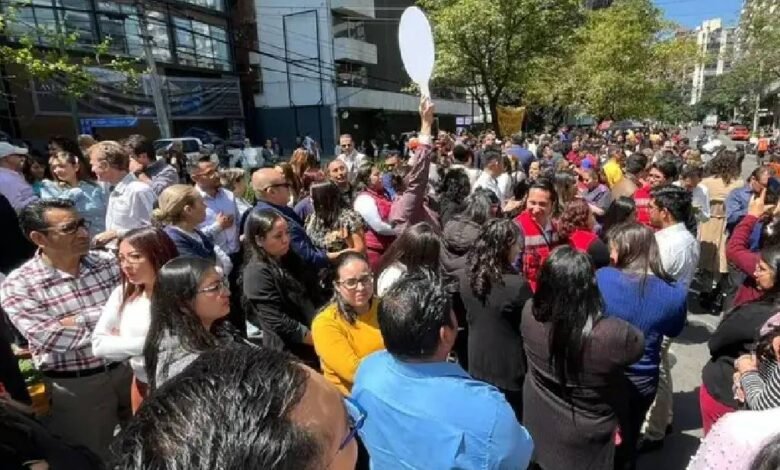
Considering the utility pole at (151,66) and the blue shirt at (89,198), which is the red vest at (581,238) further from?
the utility pole at (151,66)

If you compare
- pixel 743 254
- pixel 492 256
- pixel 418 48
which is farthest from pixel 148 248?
pixel 743 254

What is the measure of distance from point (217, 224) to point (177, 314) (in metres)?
1.91

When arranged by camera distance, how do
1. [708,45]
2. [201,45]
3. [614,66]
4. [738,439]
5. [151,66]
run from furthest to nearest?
[708,45] < [201,45] < [614,66] < [151,66] < [738,439]

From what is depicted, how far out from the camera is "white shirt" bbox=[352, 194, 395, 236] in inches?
158

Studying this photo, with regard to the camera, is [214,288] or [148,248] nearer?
[214,288]

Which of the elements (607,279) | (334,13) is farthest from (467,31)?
(607,279)

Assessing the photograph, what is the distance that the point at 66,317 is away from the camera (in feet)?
8.23

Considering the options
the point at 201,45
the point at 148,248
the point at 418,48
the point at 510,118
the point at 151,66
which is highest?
the point at 201,45

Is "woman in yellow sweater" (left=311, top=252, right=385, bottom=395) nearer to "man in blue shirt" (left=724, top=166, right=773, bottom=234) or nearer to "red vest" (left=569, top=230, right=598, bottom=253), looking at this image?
"red vest" (left=569, top=230, right=598, bottom=253)

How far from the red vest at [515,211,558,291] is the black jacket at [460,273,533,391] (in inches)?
35.0

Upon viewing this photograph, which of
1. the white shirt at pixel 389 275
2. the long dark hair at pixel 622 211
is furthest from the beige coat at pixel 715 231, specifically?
the white shirt at pixel 389 275

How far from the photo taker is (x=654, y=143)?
44.5 ft

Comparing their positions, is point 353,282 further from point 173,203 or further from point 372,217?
point 372,217

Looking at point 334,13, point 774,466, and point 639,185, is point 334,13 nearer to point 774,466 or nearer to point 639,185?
point 639,185
